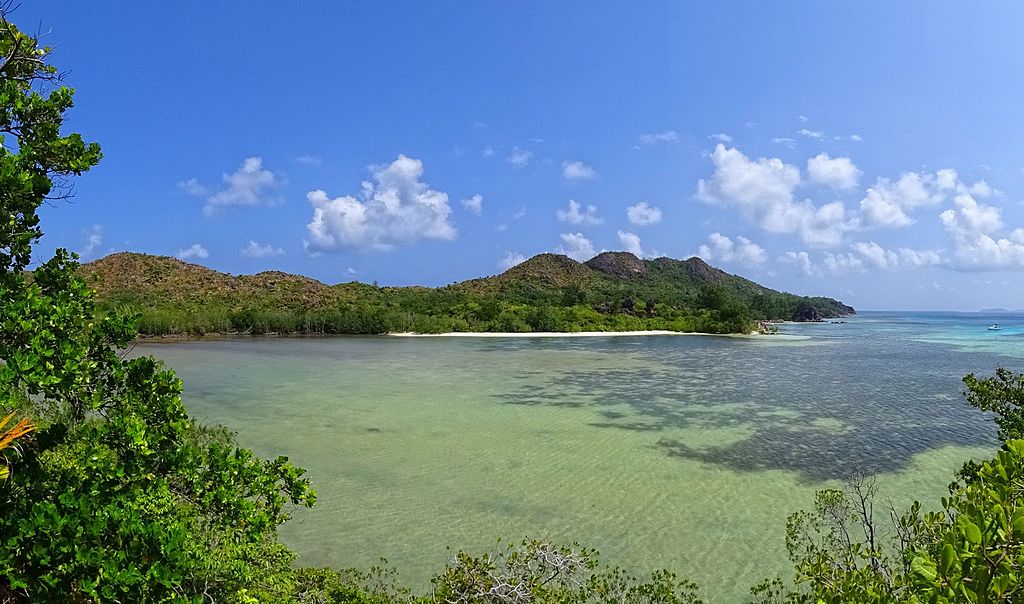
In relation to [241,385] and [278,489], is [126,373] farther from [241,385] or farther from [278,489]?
[241,385]

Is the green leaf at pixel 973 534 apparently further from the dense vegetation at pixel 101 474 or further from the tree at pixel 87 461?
the tree at pixel 87 461

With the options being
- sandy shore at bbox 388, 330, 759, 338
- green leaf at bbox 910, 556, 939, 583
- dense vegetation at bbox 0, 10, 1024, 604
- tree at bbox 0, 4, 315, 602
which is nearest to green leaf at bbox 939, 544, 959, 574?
green leaf at bbox 910, 556, 939, 583

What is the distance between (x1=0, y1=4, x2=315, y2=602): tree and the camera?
3.07 metres

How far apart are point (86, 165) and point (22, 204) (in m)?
0.50

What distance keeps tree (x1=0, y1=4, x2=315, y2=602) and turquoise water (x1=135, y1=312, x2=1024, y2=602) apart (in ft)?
13.9

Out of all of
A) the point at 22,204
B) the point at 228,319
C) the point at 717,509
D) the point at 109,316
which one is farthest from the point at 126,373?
the point at 228,319

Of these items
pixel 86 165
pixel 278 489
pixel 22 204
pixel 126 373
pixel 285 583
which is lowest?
pixel 285 583

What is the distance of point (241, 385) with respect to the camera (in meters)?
25.4

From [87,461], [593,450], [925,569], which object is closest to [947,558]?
[925,569]

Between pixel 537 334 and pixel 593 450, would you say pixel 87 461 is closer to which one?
pixel 593 450

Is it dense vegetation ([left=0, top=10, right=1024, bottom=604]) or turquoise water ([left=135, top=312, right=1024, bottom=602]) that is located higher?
dense vegetation ([left=0, top=10, right=1024, bottom=604])

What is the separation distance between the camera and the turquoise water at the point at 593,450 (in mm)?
8828

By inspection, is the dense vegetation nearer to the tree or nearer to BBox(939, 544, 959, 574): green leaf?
the tree

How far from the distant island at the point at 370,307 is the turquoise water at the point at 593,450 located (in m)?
37.6
